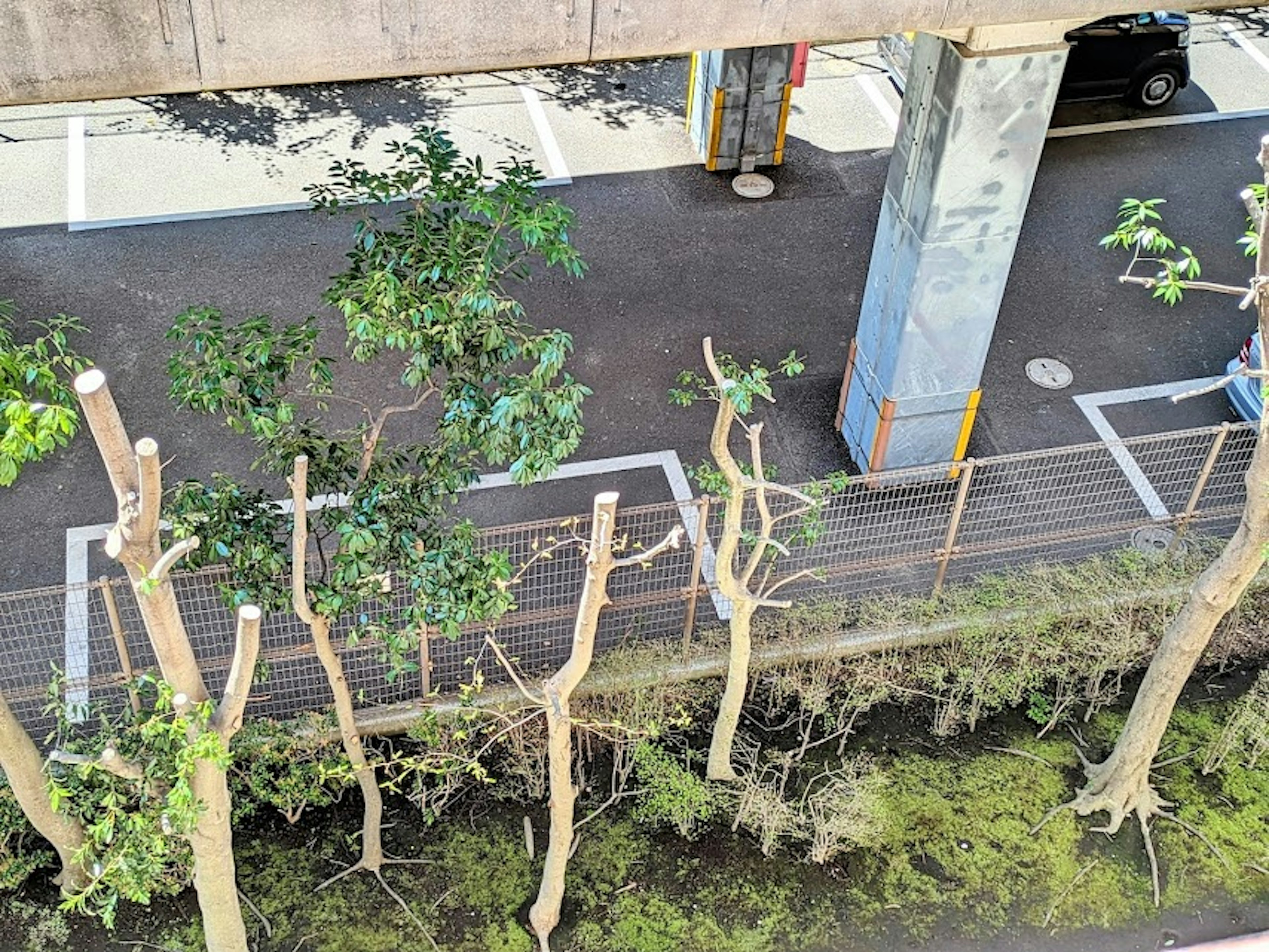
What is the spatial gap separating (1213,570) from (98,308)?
10282 mm

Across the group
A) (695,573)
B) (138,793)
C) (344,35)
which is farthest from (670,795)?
(344,35)

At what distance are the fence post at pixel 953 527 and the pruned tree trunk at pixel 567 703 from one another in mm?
2631

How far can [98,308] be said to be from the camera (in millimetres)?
13289

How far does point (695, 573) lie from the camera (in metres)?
9.33

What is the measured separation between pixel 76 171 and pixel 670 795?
10.5m

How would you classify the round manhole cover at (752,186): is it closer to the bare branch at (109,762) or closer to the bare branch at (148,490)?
the bare branch at (109,762)

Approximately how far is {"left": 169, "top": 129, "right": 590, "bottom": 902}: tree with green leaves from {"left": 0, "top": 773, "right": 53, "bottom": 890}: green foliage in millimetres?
2130

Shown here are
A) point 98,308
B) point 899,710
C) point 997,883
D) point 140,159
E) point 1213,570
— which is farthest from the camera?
point 140,159

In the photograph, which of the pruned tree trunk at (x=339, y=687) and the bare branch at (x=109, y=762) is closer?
the bare branch at (x=109, y=762)

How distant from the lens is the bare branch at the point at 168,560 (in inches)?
216

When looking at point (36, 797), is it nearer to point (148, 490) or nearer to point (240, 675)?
point (240, 675)

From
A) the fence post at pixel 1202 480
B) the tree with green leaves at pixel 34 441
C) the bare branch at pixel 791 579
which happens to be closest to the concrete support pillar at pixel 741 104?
the fence post at pixel 1202 480

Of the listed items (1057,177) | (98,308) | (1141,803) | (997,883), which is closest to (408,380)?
(997,883)

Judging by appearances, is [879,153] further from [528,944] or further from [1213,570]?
[528,944]
